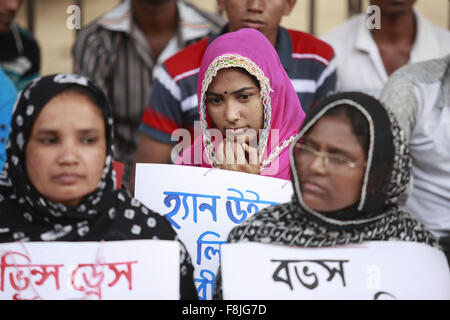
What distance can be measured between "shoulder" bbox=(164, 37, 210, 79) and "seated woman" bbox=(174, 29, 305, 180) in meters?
0.51

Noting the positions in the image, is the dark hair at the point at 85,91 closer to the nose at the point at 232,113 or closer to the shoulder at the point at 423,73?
the nose at the point at 232,113

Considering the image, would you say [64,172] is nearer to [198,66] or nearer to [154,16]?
[198,66]

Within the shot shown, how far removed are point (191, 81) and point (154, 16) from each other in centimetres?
98

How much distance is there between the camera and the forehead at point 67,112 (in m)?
2.28

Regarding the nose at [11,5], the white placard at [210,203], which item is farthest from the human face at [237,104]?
the nose at [11,5]

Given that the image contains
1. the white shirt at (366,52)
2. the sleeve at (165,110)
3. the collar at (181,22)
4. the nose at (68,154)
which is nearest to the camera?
the nose at (68,154)

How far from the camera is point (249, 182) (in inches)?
113

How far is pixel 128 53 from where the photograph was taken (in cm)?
441

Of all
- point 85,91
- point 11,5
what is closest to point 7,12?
point 11,5

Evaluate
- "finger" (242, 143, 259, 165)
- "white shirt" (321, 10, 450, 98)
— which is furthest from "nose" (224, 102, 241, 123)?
"white shirt" (321, 10, 450, 98)

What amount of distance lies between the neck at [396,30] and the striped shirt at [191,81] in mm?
662

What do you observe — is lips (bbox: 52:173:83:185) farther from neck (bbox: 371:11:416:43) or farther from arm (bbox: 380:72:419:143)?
neck (bbox: 371:11:416:43)
